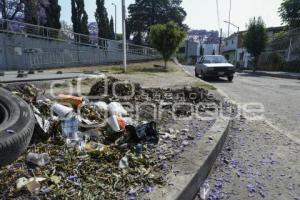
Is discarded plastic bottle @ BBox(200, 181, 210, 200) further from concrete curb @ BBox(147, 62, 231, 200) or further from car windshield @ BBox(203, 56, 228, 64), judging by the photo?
car windshield @ BBox(203, 56, 228, 64)

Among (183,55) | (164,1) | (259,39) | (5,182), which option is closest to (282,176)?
(5,182)

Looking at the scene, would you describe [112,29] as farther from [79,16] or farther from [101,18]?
[79,16]

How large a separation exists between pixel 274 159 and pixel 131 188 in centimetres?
220

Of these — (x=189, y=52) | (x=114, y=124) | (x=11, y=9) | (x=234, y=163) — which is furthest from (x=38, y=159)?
(x=189, y=52)

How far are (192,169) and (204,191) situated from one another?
10.0 inches

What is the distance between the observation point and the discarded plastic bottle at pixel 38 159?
8.84 ft

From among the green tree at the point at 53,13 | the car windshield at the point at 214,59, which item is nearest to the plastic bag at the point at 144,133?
the car windshield at the point at 214,59

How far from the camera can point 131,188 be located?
7.88ft

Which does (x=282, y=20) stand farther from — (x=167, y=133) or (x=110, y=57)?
(x=167, y=133)

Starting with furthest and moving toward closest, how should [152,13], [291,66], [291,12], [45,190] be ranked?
[152,13] → [291,12] → [291,66] → [45,190]

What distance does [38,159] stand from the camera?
2.71m

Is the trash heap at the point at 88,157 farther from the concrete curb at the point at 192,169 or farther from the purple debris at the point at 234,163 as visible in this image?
the purple debris at the point at 234,163
